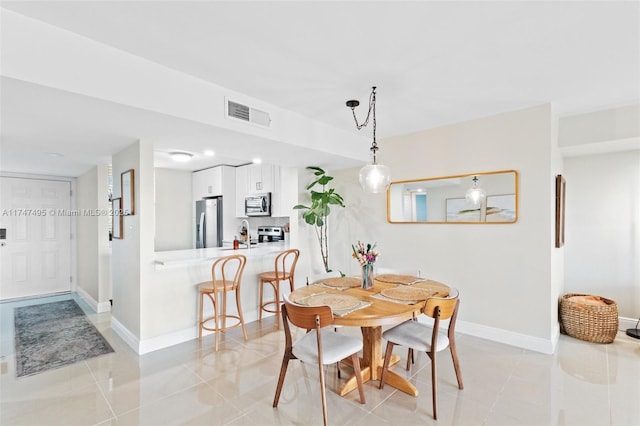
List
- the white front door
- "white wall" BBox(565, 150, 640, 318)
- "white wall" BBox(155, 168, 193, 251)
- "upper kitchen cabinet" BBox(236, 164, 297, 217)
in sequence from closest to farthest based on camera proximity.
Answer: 1. "white wall" BBox(565, 150, 640, 318)
2. "upper kitchen cabinet" BBox(236, 164, 297, 217)
3. the white front door
4. "white wall" BBox(155, 168, 193, 251)

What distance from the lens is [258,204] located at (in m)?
5.43

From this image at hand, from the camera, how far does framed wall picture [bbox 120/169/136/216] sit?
128 inches

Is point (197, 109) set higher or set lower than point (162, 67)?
lower

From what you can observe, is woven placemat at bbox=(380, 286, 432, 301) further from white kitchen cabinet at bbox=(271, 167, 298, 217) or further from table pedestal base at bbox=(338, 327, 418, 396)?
white kitchen cabinet at bbox=(271, 167, 298, 217)

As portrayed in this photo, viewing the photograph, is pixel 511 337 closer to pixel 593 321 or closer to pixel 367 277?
pixel 593 321

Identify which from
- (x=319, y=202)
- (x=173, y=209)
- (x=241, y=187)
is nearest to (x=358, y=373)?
(x=319, y=202)

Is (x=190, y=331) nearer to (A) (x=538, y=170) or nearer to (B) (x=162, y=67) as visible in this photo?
(B) (x=162, y=67)

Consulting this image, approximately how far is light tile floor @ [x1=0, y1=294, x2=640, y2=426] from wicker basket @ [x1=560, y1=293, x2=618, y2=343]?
102 mm

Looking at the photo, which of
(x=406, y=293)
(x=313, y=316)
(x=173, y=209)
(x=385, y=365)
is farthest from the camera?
(x=173, y=209)

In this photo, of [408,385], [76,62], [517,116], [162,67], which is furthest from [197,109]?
[517,116]

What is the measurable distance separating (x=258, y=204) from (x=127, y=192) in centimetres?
225

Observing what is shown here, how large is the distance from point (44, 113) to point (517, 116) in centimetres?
422

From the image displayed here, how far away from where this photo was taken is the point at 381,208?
445 centimetres

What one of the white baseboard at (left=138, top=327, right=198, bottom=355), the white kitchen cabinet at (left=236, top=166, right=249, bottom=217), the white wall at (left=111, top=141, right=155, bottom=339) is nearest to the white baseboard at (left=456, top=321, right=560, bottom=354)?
the white baseboard at (left=138, top=327, right=198, bottom=355)
